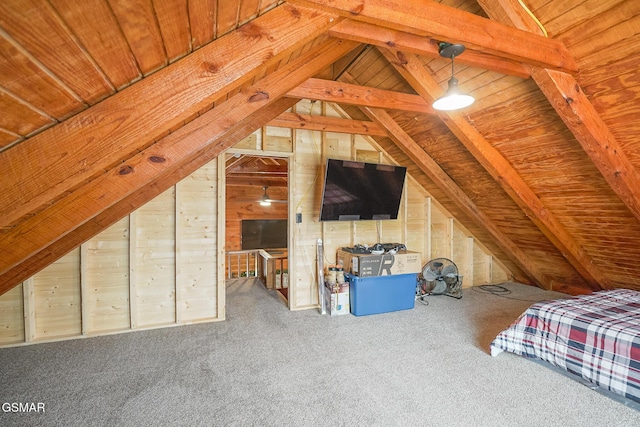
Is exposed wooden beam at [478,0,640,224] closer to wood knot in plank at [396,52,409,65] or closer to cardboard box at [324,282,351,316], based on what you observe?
wood knot in plank at [396,52,409,65]

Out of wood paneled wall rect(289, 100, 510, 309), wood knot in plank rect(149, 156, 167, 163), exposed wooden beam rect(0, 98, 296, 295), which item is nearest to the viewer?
wood knot in plank rect(149, 156, 167, 163)

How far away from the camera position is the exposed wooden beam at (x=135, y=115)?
36.8 inches

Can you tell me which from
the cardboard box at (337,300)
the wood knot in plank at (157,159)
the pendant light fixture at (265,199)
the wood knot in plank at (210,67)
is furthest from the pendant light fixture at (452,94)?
the pendant light fixture at (265,199)

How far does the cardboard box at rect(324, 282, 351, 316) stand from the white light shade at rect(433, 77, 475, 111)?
257 cm

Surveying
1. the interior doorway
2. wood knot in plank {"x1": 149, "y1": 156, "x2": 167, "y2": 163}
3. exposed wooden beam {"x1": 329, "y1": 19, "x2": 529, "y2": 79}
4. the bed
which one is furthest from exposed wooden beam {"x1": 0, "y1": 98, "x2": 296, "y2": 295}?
the interior doorway

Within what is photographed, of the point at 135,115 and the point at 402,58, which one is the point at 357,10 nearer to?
the point at 135,115

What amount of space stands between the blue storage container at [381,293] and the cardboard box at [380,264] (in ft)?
0.24

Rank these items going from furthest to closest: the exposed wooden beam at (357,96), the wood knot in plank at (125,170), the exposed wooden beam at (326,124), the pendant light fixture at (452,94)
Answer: the exposed wooden beam at (326,124) → the exposed wooden beam at (357,96) → the pendant light fixture at (452,94) → the wood knot in plank at (125,170)

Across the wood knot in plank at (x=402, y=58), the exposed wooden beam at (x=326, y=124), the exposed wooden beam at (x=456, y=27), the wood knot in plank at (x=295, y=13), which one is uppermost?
the wood knot in plank at (x=402, y=58)

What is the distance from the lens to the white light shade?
202cm

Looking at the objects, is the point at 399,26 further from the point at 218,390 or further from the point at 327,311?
the point at 327,311

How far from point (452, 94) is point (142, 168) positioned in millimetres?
2014

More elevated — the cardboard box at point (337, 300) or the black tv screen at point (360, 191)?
the black tv screen at point (360, 191)

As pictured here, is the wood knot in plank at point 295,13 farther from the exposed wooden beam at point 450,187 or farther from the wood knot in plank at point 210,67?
the exposed wooden beam at point 450,187
